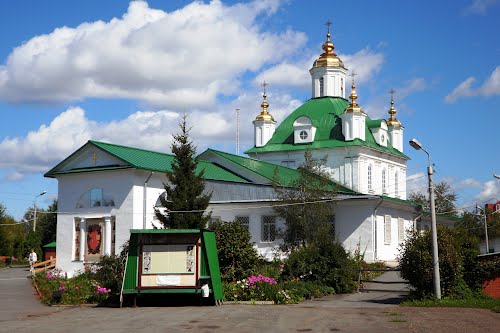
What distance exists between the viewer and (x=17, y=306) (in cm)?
2341

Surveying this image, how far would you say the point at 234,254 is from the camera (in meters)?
27.0

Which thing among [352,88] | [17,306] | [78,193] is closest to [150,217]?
[78,193]

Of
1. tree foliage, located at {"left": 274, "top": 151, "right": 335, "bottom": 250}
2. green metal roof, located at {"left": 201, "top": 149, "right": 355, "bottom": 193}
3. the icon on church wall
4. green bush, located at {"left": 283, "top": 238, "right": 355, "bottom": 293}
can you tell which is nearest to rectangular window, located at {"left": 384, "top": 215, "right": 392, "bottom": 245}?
green metal roof, located at {"left": 201, "top": 149, "right": 355, "bottom": 193}

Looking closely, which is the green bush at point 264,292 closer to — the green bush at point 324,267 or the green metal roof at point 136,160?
the green bush at point 324,267

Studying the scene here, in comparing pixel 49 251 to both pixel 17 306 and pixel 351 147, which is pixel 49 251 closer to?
pixel 351 147

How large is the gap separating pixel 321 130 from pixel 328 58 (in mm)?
6867

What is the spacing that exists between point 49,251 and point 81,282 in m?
31.7

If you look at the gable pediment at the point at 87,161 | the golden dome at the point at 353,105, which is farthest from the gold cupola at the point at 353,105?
the gable pediment at the point at 87,161

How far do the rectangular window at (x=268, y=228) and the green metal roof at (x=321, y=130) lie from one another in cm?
1192

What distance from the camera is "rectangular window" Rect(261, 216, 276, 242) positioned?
1547 inches

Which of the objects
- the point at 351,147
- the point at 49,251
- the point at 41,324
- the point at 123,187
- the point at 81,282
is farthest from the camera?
the point at 49,251

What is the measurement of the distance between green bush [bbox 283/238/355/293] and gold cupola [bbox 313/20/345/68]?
2988 centimetres

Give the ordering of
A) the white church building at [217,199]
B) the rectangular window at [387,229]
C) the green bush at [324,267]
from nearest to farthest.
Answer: the green bush at [324,267] < the white church building at [217,199] < the rectangular window at [387,229]

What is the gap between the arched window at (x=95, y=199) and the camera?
120 ft
